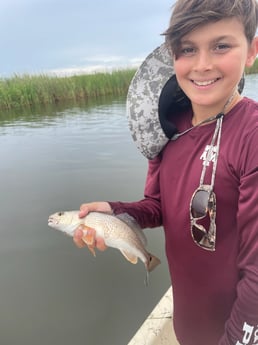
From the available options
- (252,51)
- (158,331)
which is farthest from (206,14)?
(158,331)

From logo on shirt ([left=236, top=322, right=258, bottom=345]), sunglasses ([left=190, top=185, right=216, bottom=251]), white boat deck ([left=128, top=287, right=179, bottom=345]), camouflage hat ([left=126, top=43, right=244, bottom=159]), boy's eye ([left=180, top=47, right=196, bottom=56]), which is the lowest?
white boat deck ([left=128, top=287, right=179, bottom=345])

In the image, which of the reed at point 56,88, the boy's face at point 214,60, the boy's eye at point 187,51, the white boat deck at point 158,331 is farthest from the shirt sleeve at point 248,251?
the reed at point 56,88

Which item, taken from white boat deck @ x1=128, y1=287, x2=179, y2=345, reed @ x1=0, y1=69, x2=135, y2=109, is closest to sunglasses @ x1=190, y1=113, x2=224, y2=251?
white boat deck @ x1=128, y1=287, x2=179, y2=345

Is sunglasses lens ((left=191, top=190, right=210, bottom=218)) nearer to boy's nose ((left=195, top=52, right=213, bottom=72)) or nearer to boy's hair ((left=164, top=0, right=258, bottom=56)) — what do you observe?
boy's nose ((left=195, top=52, right=213, bottom=72))

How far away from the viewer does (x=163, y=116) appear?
5.62 ft

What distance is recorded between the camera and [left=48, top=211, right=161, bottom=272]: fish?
5.50 feet

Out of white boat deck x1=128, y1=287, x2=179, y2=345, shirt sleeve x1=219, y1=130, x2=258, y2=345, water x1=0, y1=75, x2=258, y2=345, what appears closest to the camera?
shirt sleeve x1=219, y1=130, x2=258, y2=345

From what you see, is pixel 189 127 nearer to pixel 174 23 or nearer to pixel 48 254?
pixel 174 23

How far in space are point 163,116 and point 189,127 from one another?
186mm

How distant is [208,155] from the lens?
1.34m

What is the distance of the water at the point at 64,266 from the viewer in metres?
3.35

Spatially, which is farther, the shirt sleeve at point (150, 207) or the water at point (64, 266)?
the water at point (64, 266)

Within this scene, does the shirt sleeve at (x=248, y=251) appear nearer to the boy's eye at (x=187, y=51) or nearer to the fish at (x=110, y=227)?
the boy's eye at (x=187, y=51)

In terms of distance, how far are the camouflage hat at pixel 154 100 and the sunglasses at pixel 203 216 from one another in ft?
1.42
